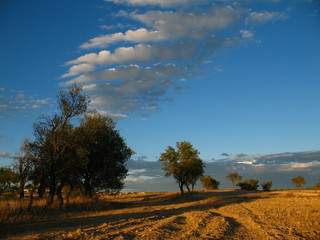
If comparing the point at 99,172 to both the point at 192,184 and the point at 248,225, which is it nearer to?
the point at 248,225

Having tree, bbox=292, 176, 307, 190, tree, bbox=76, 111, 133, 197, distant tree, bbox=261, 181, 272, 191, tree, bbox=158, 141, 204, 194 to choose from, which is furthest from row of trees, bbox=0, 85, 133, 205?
tree, bbox=292, 176, 307, 190

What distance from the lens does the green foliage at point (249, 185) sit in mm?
65581

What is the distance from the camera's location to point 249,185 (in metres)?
66.0

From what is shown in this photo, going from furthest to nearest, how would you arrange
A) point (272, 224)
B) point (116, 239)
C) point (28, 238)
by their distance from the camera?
point (272, 224) → point (28, 238) → point (116, 239)

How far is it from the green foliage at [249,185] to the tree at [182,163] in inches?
1081

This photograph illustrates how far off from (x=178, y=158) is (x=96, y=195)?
2229 centimetres

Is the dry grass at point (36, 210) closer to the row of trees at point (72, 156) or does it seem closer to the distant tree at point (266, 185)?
the row of trees at point (72, 156)

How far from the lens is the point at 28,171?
17844 mm

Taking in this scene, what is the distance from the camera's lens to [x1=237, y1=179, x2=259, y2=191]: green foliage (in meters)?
65.6

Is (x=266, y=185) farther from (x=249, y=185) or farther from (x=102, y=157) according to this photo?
(x=102, y=157)

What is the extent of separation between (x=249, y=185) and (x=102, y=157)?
181 ft

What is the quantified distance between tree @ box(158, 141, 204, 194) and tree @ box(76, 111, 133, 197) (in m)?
16.8

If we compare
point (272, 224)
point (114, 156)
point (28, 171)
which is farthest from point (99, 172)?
point (272, 224)

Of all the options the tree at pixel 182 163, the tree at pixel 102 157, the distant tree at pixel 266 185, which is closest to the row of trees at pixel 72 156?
the tree at pixel 102 157
